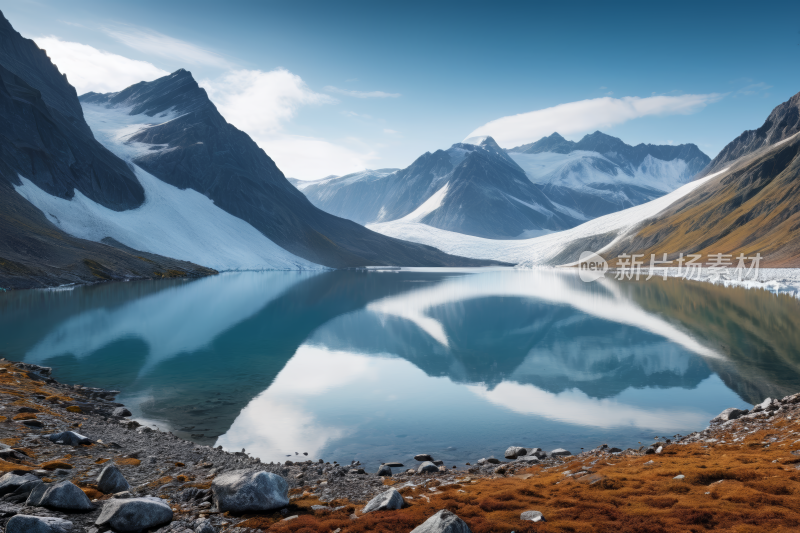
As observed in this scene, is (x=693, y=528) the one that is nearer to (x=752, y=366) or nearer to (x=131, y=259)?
(x=752, y=366)

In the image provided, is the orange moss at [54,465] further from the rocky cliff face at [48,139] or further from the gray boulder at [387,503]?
the rocky cliff face at [48,139]

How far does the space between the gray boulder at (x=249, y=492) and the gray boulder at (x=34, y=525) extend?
2.36m

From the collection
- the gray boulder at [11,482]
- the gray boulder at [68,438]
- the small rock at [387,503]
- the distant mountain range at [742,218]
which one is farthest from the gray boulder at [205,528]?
the distant mountain range at [742,218]

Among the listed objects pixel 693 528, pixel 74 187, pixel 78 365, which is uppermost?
pixel 74 187

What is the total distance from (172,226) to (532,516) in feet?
547

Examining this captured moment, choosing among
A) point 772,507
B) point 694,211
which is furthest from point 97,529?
point 694,211

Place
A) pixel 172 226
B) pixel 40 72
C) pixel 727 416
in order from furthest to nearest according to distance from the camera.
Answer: pixel 40 72 → pixel 172 226 → pixel 727 416

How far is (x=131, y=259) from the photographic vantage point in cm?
10156

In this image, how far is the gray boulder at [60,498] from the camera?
7922 millimetres

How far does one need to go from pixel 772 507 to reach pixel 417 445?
31.1ft

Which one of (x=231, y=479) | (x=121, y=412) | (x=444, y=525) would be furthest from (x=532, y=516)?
(x=121, y=412)

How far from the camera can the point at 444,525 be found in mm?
7188

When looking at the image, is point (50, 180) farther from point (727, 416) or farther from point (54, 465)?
point (727, 416)

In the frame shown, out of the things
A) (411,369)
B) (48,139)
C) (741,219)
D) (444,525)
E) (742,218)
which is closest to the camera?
(444,525)
